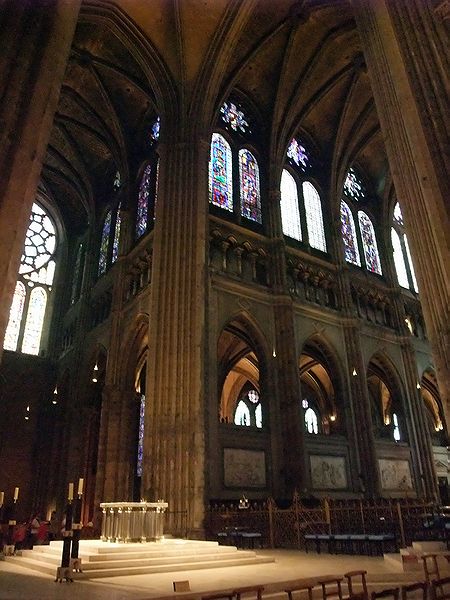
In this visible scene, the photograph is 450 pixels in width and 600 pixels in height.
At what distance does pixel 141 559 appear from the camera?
823 cm

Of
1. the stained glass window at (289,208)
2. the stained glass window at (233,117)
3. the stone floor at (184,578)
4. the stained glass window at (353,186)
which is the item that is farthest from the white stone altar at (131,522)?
the stained glass window at (353,186)

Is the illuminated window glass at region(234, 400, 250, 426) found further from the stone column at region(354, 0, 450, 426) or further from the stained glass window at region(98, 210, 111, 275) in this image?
the stone column at region(354, 0, 450, 426)

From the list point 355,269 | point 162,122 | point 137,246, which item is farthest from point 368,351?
point 162,122

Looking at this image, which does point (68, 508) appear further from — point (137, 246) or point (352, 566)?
point (137, 246)

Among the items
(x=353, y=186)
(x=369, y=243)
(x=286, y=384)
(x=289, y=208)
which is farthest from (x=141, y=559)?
(x=353, y=186)

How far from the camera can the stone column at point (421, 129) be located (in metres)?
7.80

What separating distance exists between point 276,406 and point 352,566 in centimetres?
919

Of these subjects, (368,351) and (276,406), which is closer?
(276,406)

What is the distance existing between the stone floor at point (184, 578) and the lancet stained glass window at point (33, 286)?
17274 millimetres

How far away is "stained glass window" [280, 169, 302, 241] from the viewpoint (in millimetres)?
22359

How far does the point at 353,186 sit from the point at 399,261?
5175 mm

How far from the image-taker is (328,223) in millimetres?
23922

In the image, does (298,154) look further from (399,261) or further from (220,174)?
(399,261)

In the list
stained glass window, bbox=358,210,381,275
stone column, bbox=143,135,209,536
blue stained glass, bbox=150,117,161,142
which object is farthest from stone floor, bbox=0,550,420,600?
blue stained glass, bbox=150,117,161,142
